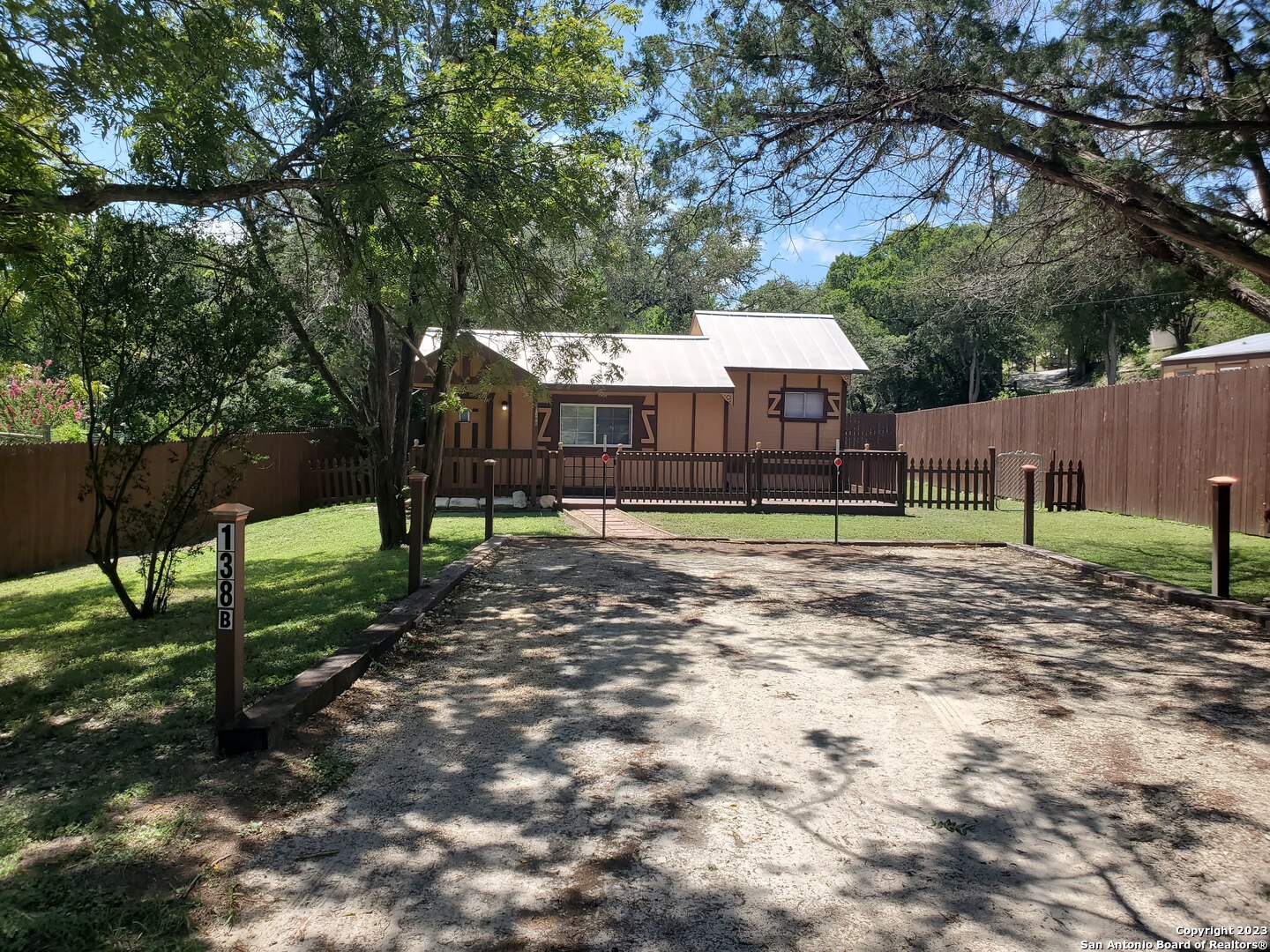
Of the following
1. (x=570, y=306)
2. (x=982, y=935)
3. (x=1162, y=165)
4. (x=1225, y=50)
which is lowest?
(x=982, y=935)

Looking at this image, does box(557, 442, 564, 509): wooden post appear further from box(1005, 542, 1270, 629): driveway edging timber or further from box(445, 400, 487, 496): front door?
box(1005, 542, 1270, 629): driveway edging timber

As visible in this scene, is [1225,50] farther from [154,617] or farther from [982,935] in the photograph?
[154,617]

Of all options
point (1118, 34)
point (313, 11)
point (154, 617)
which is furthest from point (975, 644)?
point (313, 11)

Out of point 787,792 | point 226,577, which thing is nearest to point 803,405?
point 787,792

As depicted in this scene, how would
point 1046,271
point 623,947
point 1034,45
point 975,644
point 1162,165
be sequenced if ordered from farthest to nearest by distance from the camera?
point 1046,271 → point 1162,165 → point 1034,45 → point 975,644 → point 623,947

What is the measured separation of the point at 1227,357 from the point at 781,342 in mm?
11965

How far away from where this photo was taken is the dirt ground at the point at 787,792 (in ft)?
9.86

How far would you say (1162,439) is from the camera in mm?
16109

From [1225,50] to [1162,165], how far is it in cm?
133

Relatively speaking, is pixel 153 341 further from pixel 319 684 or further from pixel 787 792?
pixel 787 792

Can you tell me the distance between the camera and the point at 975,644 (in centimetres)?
702

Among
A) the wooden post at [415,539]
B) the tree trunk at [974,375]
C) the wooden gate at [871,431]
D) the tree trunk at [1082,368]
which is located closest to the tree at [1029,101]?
the wooden post at [415,539]

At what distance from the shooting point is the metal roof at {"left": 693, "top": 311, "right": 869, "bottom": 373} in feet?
79.7

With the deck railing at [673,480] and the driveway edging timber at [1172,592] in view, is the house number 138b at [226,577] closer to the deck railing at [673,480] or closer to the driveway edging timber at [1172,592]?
the driveway edging timber at [1172,592]
